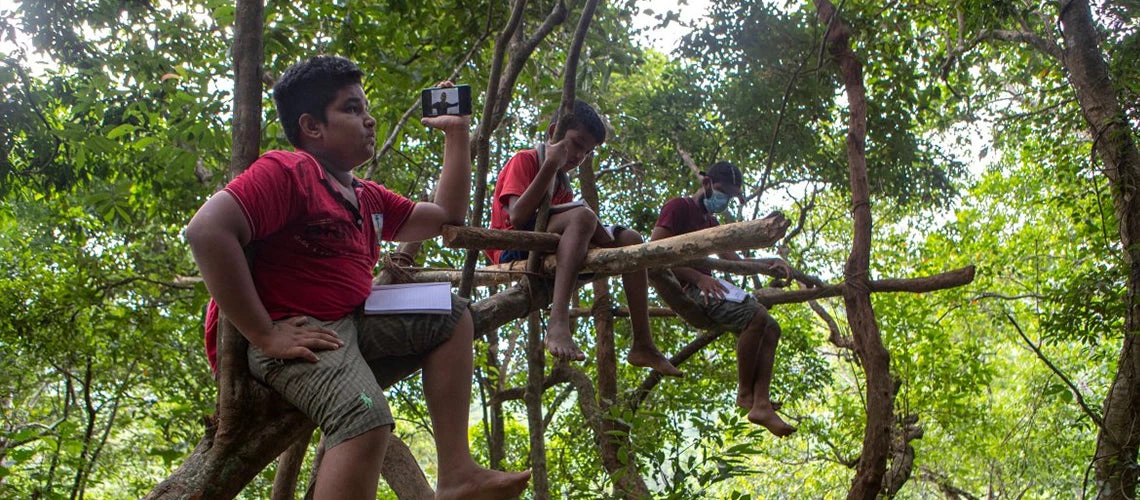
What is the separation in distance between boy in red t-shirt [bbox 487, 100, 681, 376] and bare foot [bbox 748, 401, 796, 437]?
3.32 feet

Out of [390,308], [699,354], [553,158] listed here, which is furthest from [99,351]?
[390,308]

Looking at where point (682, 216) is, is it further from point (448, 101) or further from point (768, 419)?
point (448, 101)

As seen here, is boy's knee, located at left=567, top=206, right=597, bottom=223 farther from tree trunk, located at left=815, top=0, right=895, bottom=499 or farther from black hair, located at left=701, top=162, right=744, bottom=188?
tree trunk, located at left=815, top=0, right=895, bottom=499

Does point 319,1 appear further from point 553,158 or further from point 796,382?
point 796,382

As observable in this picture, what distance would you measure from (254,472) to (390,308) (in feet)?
1.66

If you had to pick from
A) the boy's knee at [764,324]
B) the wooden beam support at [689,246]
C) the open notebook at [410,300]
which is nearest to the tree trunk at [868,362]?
the boy's knee at [764,324]

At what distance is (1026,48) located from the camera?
25.4 feet

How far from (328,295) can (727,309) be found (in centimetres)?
259

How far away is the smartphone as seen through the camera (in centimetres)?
250

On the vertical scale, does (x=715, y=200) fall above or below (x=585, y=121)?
above

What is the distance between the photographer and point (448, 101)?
2.51 meters

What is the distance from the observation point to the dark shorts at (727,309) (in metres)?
4.27

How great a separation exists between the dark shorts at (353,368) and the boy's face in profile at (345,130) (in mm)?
415

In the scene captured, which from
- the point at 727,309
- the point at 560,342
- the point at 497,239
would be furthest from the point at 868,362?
the point at 497,239
